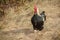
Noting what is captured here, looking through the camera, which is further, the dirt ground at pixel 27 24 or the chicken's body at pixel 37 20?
the dirt ground at pixel 27 24

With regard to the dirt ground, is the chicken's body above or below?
above

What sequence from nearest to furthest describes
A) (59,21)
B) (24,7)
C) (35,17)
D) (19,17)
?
1. (35,17)
2. (59,21)
3. (19,17)
4. (24,7)

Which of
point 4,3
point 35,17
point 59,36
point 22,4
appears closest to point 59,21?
point 59,36

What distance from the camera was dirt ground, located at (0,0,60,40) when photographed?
482 cm

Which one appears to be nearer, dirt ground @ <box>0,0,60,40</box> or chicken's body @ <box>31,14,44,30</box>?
chicken's body @ <box>31,14,44,30</box>

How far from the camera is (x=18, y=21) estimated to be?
18.2ft

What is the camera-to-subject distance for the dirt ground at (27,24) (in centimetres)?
482

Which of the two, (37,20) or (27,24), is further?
(27,24)

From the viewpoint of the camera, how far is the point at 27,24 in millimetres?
5309

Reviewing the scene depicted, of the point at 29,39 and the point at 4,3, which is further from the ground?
the point at 4,3

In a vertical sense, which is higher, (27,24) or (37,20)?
(37,20)

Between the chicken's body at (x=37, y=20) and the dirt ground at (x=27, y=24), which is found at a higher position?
the chicken's body at (x=37, y=20)

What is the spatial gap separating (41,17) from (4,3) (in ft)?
7.58

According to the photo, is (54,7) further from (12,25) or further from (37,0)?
(12,25)
